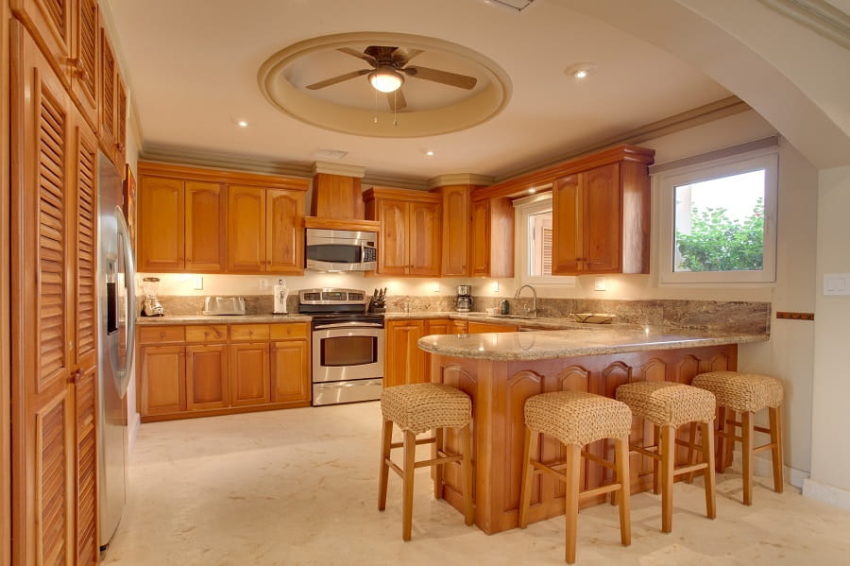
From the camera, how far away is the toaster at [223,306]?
15.6ft

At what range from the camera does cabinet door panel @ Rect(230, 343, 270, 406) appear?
4395 mm

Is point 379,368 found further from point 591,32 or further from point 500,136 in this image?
point 591,32

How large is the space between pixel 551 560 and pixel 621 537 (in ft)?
1.23

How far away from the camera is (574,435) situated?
6.78 feet

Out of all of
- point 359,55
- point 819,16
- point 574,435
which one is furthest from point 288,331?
point 819,16

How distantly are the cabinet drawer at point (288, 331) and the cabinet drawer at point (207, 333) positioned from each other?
0.43 metres

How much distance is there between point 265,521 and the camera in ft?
7.93

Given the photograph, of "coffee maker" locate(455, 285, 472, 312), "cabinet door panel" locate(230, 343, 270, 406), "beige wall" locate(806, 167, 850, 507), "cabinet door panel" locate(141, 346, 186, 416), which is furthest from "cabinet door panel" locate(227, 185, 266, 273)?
"beige wall" locate(806, 167, 850, 507)

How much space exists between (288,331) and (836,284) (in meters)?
3.99

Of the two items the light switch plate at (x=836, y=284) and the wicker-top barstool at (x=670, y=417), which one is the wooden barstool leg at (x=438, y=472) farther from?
the light switch plate at (x=836, y=284)

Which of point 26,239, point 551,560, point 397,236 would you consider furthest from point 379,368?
point 26,239

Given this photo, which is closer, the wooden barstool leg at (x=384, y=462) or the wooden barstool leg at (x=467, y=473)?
the wooden barstool leg at (x=467, y=473)

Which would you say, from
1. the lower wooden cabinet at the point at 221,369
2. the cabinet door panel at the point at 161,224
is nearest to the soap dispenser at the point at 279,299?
the lower wooden cabinet at the point at 221,369

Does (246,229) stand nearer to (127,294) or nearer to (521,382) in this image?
(127,294)
